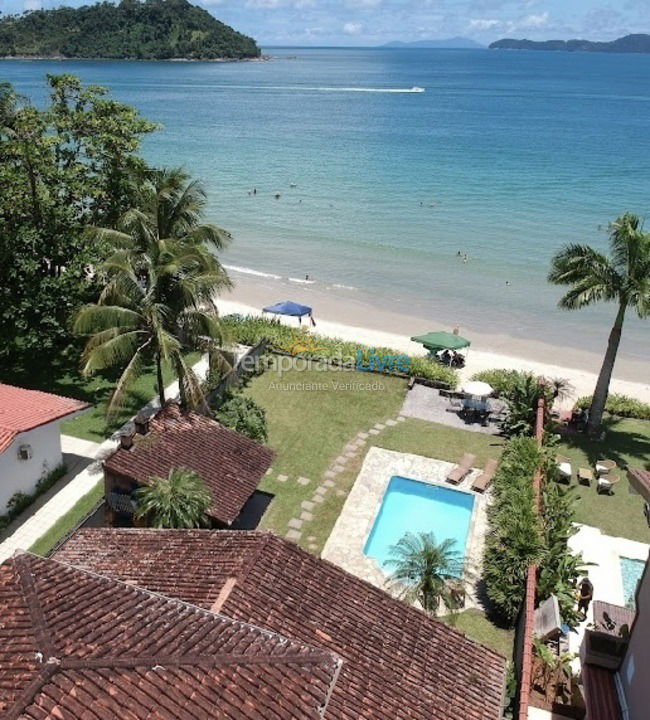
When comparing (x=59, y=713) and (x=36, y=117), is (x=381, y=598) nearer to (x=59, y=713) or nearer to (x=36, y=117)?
(x=59, y=713)

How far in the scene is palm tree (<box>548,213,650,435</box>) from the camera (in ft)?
74.6

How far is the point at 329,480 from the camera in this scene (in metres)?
21.3

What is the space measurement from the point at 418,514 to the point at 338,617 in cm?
901

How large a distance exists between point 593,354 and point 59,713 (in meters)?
32.9

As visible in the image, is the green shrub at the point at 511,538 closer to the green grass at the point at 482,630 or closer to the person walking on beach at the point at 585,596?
the green grass at the point at 482,630


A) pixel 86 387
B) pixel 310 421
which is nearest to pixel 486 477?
pixel 310 421

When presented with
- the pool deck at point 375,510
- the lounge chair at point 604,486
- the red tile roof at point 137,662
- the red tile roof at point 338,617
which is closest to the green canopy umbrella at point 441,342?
the pool deck at point 375,510

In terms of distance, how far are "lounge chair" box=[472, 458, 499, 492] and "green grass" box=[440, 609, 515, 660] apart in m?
5.21

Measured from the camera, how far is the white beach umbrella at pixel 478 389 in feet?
83.9

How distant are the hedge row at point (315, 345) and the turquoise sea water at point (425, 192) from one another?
386 inches

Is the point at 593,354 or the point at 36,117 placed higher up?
the point at 36,117

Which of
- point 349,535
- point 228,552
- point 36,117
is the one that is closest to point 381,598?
point 228,552

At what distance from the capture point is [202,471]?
1788 cm

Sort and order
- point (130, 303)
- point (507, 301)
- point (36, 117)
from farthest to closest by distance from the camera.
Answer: point (507, 301) < point (36, 117) < point (130, 303)
